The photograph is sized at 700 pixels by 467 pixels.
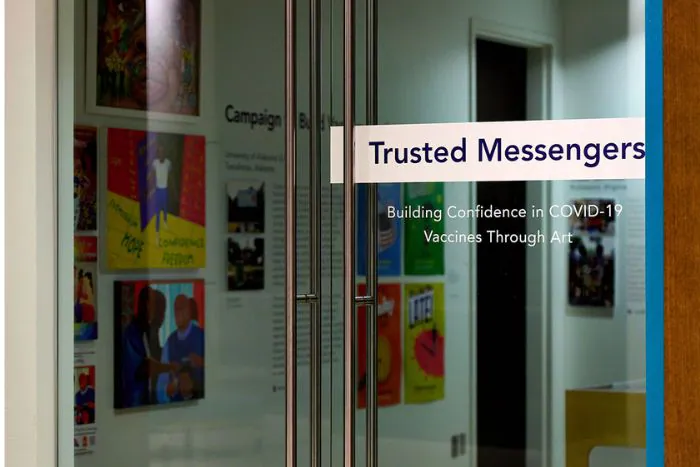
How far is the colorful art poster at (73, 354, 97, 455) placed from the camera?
8.21ft

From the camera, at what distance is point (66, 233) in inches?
99.5

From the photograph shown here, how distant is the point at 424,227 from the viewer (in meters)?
2.15

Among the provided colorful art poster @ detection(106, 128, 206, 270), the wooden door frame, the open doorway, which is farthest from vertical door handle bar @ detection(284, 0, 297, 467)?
the wooden door frame

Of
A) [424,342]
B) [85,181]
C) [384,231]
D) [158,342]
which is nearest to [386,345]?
[424,342]

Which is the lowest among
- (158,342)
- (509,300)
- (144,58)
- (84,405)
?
(84,405)

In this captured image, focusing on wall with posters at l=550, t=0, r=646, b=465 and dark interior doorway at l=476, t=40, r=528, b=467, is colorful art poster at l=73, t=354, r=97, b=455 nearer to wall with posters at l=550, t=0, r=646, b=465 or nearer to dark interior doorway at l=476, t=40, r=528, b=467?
dark interior doorway at l=476, t=40, r=528, b=467

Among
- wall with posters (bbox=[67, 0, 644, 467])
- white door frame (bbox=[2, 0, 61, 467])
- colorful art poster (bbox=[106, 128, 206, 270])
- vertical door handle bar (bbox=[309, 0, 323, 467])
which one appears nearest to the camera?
wall with posters (bbox=[67, 0, 644, 467])

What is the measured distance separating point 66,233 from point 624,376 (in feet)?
4.28

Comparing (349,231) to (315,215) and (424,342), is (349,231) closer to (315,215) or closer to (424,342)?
(315,215)

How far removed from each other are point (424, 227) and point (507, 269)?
0.19 metres

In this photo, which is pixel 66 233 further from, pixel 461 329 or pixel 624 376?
pixel 624 376

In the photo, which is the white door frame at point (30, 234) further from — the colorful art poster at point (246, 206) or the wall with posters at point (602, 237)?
the wall with posters at point (602, 237)

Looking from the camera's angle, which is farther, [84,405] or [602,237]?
[84,405]

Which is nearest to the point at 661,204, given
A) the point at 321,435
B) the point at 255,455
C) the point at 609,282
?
the point at 609,282
